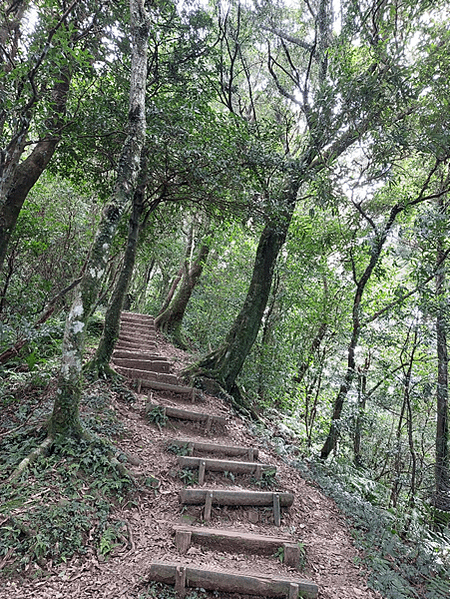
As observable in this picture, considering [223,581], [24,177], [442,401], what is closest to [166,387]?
[223,581]

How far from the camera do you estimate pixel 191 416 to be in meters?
6.58

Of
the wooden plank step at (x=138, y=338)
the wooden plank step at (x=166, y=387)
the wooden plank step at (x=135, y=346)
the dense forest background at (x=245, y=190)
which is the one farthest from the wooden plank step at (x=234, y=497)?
the wooden plank step at (x=138, y=338)

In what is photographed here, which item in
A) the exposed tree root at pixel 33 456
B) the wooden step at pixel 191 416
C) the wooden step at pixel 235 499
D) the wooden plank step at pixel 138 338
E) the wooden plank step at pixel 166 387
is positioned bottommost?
the wooden step at pixel 235 499

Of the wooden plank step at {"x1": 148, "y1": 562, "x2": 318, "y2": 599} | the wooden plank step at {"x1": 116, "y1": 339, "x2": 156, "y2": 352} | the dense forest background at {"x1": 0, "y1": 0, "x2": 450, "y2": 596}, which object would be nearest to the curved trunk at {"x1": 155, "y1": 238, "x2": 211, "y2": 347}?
the wooden plank step at {"x1": 116, "y1": 339, "x2": 156, "y2": 352}

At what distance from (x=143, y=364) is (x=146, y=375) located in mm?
679

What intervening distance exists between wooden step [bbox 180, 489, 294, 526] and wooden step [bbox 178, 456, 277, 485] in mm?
402

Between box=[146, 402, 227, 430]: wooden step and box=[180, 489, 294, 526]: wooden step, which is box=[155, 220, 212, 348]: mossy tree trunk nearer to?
box=[146, 402, 227, 430]: wooden step

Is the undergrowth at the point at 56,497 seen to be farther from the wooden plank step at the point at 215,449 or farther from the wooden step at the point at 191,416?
the wooden step at the point at 191,416

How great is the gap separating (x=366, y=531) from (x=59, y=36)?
8.13 metres

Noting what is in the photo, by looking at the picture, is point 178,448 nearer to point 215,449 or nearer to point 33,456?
point 215,449

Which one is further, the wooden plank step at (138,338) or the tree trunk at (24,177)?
the wooden plank step at (138,338)

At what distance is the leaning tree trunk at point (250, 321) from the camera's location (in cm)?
839

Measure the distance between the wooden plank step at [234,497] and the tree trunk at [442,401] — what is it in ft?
10.6

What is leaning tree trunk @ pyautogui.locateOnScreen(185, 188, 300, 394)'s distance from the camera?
839 cm
